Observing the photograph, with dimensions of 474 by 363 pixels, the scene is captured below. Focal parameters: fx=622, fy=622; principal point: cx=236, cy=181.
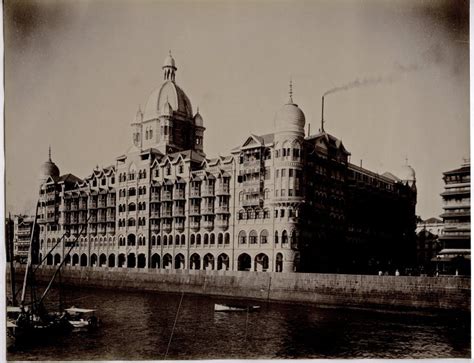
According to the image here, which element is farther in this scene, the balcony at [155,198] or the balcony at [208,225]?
the balcony at [155,198]

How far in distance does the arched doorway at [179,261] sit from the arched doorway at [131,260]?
0.46 metres

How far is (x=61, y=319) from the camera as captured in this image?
593 centimetres

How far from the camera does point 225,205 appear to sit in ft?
22.7

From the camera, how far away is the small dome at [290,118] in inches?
241

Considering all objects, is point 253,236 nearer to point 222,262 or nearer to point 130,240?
point 222,262

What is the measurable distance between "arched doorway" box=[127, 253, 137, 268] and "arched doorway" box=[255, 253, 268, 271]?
1.37 meters

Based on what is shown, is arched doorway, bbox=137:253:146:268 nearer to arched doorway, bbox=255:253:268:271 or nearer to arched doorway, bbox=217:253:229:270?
arched doorway, bbox=217:253:229:270

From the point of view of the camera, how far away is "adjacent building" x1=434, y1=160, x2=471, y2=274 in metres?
5.92

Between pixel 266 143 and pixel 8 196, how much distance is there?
103 inches

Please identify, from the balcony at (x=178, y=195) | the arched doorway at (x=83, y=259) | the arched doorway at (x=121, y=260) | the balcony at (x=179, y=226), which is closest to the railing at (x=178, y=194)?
the balcony at (x=178, y=195)

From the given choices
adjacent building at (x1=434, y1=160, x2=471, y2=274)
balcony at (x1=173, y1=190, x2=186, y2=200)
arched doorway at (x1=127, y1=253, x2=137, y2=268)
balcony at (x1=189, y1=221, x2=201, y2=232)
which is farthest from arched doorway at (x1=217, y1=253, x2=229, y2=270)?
adjacent building at (x1=434, y1=160, x2=471, y2=274)

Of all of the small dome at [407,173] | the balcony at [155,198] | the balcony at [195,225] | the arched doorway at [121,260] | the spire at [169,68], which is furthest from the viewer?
the balcony at [155,198]

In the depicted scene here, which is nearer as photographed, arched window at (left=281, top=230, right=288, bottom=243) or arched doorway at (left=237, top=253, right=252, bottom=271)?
arched window at (left=281, top=230, right=288, bottom=243)

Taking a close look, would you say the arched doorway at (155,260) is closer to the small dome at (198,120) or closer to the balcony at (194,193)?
the balcony at (194,193)
